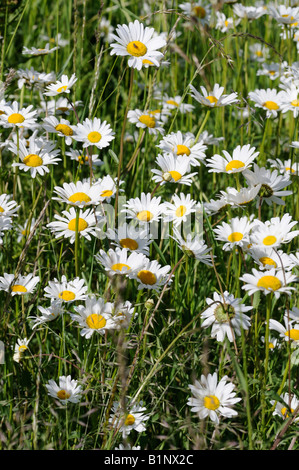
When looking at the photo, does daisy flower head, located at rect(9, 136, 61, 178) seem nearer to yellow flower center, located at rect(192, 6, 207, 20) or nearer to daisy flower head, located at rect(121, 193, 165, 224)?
daisy flower head, located at rect(121, 193, 165, 224)

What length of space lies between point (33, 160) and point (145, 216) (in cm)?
39

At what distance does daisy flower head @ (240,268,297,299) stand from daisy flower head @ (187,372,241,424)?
0.23 metres

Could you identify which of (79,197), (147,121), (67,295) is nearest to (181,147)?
(147,121)

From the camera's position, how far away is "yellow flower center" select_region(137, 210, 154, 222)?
63.6 inches

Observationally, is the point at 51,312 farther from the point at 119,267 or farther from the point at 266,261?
the point at 266,261

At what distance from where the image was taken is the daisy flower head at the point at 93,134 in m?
1.74

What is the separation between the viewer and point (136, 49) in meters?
1.68

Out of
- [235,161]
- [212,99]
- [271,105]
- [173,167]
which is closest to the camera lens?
[235,161]

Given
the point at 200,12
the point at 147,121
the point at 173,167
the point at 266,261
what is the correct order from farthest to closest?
1. the point at 200,12
2. the point at 147,121
3. the point at 173,167
4. the point at 266,261

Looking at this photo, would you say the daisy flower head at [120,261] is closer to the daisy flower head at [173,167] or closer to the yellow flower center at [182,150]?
the daisy flower head at [173,167]

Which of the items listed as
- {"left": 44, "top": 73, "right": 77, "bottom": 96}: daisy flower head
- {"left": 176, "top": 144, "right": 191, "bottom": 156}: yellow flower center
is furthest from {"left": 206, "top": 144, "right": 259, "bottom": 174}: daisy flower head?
{"left": 44, "top": 73, "right": 77, "bottom": 96}: daisy flower head

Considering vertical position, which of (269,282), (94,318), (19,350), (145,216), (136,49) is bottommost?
(19,350)

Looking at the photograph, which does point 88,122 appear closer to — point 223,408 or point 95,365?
point 95,365

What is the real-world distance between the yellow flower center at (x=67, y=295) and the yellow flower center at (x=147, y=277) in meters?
0.19
